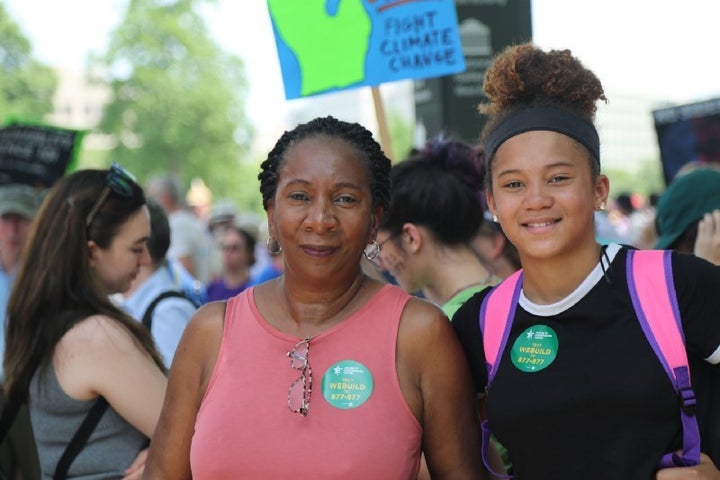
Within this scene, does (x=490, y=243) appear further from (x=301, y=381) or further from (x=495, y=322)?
(x=301, y=381)

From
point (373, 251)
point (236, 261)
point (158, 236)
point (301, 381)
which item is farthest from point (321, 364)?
point (236, 261)

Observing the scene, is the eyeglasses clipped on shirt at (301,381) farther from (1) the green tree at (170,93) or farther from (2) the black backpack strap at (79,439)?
(1) the green tree at (170,93)

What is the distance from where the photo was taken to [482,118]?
580 centimetres

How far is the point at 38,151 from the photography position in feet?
21.5

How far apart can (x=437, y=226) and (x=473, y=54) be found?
8.34 feet

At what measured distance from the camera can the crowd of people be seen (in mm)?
2258

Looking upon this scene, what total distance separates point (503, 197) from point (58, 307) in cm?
176

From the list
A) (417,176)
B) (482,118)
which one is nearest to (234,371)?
(417,176)

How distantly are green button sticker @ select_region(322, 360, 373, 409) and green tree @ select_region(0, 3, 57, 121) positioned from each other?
26520mm

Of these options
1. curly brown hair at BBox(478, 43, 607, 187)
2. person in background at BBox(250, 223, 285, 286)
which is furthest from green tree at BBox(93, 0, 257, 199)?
curly brown hair at BBox(478, 43, 607, 187)

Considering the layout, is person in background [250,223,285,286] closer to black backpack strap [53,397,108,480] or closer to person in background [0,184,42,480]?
person in background [0,184,42,480]

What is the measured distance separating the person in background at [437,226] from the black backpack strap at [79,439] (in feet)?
4.20

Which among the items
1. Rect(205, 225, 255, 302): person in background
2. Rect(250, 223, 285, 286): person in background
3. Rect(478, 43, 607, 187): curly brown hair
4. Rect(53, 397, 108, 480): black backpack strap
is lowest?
Rect(250, 223, 285, 286): person in background

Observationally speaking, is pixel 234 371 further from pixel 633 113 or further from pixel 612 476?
pixel 633 113
